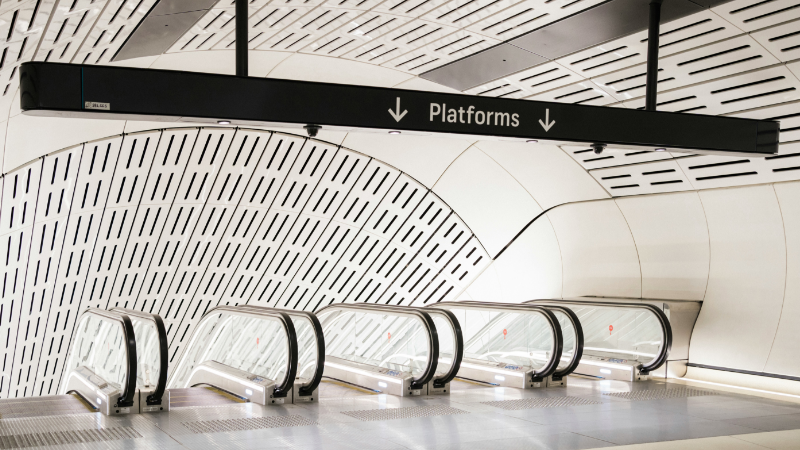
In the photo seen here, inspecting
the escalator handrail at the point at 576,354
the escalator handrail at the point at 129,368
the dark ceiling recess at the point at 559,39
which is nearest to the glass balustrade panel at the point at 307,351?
the escalator handrail at the point at 129,368

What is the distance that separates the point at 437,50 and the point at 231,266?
8.90 metres

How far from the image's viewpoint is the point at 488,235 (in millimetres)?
13758

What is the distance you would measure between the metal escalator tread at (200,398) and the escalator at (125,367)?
1.67 feet

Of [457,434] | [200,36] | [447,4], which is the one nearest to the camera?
[457,434]

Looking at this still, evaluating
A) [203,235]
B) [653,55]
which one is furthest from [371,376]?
[203,235]

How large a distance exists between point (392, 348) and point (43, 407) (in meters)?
3.86

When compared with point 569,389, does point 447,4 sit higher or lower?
higher

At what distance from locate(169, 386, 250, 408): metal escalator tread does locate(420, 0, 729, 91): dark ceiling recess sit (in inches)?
183

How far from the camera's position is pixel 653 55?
20.2 ft

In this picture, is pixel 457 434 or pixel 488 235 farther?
pixel 488 235

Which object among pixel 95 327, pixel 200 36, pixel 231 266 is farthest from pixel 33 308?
pixel 200 36

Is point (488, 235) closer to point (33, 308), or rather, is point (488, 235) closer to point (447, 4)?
point (447, 4)

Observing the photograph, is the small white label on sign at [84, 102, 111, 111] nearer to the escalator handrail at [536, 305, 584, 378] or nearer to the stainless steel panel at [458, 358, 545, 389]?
the stainless steel panel at [458, 358, 545, 389]

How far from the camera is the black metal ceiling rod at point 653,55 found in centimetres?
598
